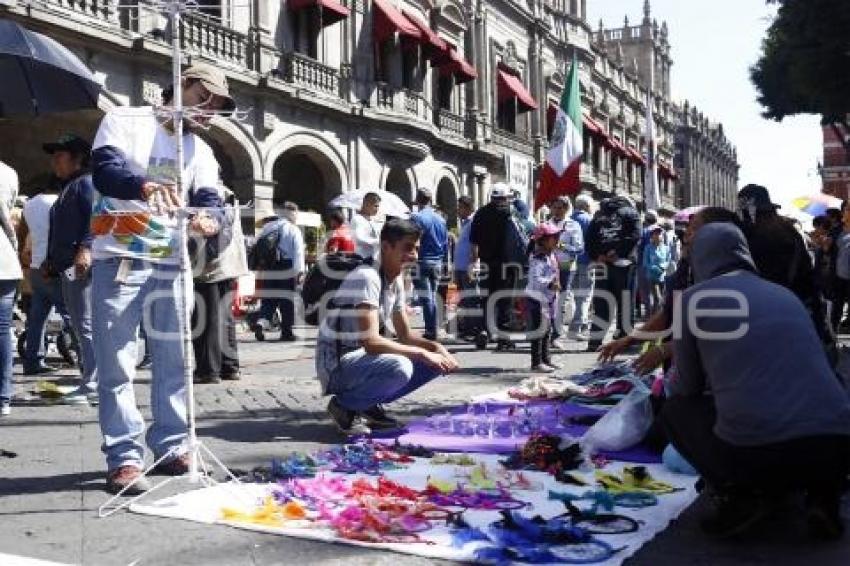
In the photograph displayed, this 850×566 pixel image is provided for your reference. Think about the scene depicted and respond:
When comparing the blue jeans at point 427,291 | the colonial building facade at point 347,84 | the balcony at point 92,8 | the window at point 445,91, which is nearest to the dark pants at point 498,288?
the blue jeans at point 427,291

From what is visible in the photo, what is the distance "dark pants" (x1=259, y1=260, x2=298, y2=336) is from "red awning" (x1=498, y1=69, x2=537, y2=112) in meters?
20.7

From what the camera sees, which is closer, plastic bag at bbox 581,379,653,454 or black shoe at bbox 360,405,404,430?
plastic bag at bbox 581,379,653,454

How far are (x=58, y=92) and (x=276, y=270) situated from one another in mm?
5475

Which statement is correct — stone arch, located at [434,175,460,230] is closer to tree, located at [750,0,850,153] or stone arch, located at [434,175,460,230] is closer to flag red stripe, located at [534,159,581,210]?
tree, located at [750,0,850,153]

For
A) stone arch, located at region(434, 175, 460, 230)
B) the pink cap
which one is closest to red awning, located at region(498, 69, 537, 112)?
stone arch, located at region(434, 175, 460, 230)

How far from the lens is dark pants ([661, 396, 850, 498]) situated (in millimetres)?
3328

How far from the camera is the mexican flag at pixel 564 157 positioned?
14.8 metres

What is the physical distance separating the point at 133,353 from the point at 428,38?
21961 mm

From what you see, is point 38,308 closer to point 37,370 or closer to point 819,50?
point 37,370

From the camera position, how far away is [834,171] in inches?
2687

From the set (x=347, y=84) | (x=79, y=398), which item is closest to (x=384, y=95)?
(x=347, y=84)

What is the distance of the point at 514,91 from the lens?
31703 mm

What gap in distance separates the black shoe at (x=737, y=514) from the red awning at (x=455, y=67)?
2394 cm

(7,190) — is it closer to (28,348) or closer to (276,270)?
(28,348)
